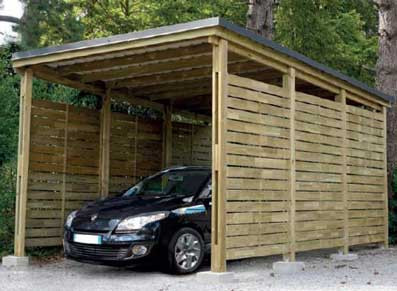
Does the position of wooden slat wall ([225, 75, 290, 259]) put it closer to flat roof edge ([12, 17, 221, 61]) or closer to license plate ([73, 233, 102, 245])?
flat roof edge ([12, 17, 221, 61])

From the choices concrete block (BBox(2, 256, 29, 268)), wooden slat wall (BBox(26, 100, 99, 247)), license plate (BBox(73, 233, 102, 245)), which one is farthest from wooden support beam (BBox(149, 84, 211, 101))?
concrete block (BBox(2, 256, 29, 268))

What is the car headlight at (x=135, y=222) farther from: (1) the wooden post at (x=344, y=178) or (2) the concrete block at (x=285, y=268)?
(1) the wooden post at (x=344, y=178)

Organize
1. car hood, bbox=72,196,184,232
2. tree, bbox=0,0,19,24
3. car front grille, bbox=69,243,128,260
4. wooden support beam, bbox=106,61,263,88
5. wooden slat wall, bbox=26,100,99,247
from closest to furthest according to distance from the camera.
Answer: car front grille, bbox=69,243,128,260, car hood, bbox=72,196,184,232, wooden support beam, bbox=106,61,263,88, wooden slat wall, bbox=26,100,99,247, tree, bbox=0,0,19,24

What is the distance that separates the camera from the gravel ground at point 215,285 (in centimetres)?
763

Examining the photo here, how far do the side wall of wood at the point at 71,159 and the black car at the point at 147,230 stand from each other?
1.62 metres

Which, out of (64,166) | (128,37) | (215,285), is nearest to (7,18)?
(64,166)

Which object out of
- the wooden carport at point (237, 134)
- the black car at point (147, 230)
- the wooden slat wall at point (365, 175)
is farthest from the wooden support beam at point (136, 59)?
the wooden slat wall at point (365, 175)

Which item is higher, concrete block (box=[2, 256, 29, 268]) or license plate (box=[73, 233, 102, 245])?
license plate (box=[73, 233, 102, 245])

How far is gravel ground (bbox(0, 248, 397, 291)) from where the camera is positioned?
A: 7.63 meters

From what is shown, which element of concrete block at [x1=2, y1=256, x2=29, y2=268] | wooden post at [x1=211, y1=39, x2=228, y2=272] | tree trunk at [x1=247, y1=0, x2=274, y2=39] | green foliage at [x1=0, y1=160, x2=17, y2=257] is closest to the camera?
wooden post at [x1=211, y1=39, x2=228, y2=272]

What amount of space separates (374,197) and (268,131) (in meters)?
4.06

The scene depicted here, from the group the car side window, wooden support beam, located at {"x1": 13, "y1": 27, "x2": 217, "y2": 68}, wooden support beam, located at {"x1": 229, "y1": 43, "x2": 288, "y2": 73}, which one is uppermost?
wooden support beam, located at {"x1": 13, "y1": 27, "x2": 217, "y2": 68}

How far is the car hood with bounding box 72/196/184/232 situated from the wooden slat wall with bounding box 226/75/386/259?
3.51 ft

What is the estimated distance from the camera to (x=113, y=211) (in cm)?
856
